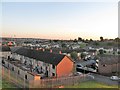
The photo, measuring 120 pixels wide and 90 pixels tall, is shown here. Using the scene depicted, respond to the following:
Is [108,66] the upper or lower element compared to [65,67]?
lower

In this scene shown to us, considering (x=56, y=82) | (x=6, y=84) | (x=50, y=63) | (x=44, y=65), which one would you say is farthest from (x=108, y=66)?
(x=6, y=84)

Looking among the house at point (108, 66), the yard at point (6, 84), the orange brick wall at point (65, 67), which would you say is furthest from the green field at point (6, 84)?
the house at point (108, 66)

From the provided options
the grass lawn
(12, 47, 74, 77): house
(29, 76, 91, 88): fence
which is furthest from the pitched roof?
the grass lawn

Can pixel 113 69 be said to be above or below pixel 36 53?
below

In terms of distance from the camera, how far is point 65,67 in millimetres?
25422

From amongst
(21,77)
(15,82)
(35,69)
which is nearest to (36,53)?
(35,69)

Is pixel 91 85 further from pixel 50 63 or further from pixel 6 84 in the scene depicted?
pixel 6 84

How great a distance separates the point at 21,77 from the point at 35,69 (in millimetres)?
6171

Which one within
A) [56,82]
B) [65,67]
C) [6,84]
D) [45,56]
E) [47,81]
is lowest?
[6,84]

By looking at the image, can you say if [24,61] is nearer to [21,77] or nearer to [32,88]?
[21,77]

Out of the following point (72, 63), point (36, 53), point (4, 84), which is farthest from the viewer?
point (36, 53)

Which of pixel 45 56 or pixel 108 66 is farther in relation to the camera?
pixel 108 66

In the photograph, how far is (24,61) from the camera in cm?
3344

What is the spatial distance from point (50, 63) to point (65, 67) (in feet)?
6.69
